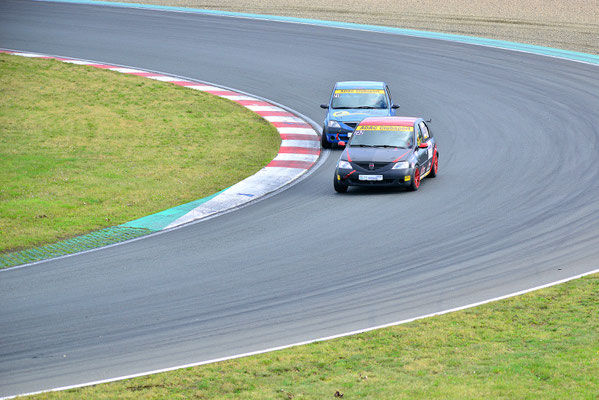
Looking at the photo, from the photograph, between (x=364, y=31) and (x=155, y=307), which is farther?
(x=364, y=31)

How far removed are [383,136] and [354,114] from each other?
378 centimetres

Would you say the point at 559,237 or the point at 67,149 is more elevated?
the point at 559,237

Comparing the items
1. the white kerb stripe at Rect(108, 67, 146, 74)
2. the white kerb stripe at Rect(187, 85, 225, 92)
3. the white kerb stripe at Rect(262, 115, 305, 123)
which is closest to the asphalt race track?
the white kerb stripe at Rect(262, 115, 305, 123)

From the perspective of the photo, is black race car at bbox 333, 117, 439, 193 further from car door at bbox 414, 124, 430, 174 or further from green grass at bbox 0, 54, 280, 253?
green grass at bbox 0, 54, 280, 253

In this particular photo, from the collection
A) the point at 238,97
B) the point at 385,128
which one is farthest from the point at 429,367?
the point at 238,97

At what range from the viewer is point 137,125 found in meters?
24.5

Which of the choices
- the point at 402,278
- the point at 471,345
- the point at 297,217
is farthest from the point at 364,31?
the point at 471,345

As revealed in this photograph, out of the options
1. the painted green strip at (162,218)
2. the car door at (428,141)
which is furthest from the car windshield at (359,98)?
the painted green strip at (162,218)

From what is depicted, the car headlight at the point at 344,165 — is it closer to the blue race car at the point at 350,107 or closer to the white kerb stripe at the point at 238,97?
the blue race car at the point at 350,107

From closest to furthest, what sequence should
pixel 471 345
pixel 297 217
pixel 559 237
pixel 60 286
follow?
pixel 471 345
pixel 60 286
pixel 559 237
pixel 297 217

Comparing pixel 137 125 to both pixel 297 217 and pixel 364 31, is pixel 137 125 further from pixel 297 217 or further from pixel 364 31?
pixel 364 31

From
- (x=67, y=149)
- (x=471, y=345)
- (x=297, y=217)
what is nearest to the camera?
(x=471, y=345)

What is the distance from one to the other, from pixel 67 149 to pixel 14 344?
1210 cm

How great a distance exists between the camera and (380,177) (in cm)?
1767
